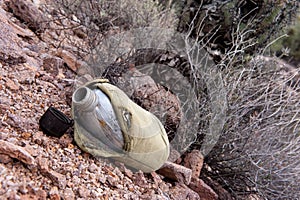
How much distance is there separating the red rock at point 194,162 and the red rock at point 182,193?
0.81ft

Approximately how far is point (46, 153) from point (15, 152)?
8.3 inches

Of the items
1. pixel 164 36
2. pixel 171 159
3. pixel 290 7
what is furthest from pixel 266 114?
pixel 290 7

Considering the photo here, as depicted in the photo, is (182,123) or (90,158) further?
(182,123)

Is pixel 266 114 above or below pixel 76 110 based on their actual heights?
below

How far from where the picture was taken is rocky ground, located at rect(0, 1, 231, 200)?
5.39 feet

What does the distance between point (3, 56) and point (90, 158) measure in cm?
97

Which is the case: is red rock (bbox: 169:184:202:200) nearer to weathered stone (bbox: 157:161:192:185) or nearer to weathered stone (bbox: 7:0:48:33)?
weathered stone (bbox: 157:161:192:185)

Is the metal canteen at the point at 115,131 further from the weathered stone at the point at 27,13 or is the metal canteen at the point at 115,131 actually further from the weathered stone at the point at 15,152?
the weathered stone at the point at 27,13

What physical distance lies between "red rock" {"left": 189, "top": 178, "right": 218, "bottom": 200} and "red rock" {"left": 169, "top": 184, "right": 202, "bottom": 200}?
150 millimetres

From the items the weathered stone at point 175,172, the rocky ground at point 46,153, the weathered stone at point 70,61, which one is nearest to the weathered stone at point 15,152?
the rocky ground at point 46,153

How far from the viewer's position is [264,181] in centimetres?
278

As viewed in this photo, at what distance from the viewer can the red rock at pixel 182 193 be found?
7.26 ft

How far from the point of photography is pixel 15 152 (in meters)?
1.64

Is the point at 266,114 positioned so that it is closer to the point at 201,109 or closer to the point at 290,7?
the point at 201,109
